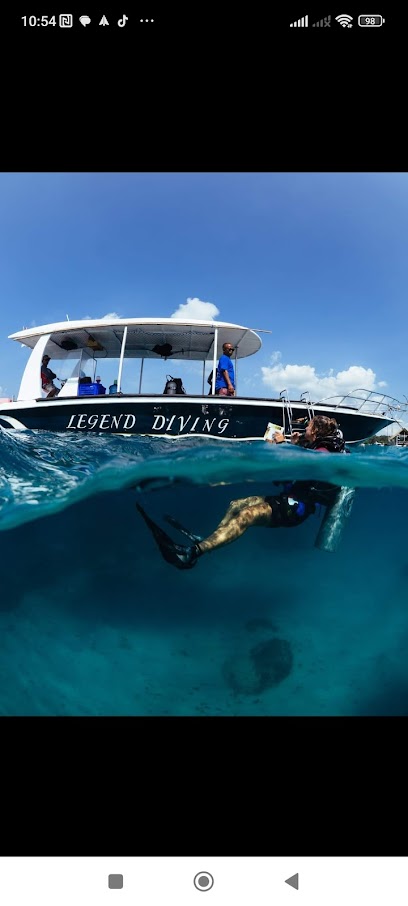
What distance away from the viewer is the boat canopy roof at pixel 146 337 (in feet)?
29.2

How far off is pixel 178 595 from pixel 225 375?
27.7ft

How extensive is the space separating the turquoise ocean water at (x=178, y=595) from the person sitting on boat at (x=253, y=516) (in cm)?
51

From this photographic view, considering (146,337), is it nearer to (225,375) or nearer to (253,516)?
(225,375)

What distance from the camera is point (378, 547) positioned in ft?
63.3
